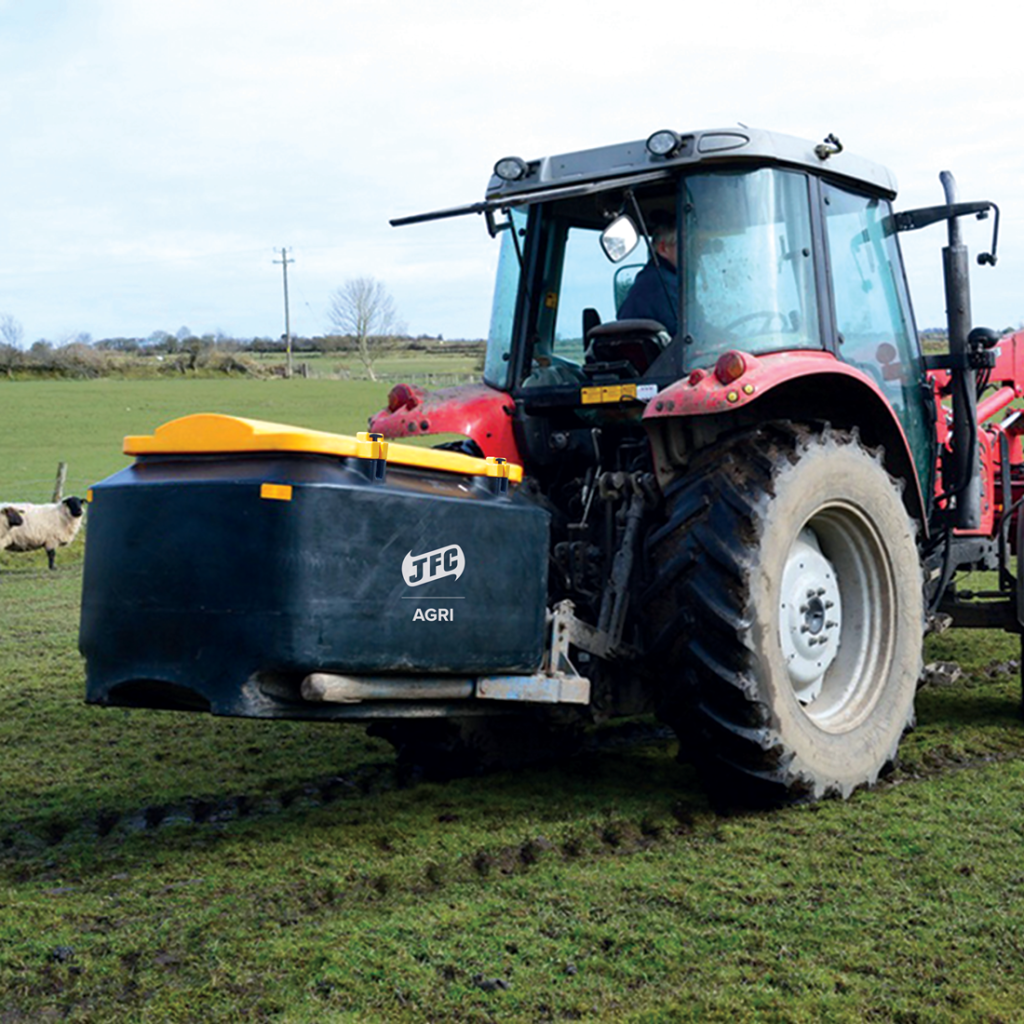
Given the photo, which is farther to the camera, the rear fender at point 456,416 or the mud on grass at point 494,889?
the rear fender at point 456,416

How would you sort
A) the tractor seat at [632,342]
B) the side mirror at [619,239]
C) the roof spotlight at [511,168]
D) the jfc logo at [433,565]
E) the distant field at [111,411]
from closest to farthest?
the jfc logo at [433,565]
the side mirror at [619,239]
the tractor seat at [632,342]
the roof spotlight at [511,168]
the distant field at [111,411]

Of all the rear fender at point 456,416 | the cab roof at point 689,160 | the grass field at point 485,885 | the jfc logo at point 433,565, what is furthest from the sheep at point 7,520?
the jfc logo at point 433,565

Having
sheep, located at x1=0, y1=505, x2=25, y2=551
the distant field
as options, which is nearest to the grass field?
sheep, located at x1=0, y1=505, x2=25, y2=551

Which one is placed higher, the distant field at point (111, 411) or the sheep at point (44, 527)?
the distant field at point (111, 411)

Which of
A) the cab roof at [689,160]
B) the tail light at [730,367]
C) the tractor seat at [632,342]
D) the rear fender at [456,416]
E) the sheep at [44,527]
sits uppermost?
the cab roof at [689,160]

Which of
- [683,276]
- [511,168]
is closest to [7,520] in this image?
[511,168]

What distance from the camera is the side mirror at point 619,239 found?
5.14 meters

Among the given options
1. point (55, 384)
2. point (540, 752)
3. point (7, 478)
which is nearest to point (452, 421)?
point (540, 752)

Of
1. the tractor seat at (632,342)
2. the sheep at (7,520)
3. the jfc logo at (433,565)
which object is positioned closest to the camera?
the jfc logo at (433,565)

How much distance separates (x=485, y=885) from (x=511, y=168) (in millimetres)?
2963

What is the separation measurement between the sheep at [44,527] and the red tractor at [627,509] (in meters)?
11.6

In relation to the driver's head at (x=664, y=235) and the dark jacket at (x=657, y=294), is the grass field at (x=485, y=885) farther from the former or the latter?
the driver's head at (x=664, y=235)

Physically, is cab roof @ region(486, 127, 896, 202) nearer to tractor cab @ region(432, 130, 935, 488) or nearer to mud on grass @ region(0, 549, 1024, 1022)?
tractor cab @ region(432, 130, 935, 488)

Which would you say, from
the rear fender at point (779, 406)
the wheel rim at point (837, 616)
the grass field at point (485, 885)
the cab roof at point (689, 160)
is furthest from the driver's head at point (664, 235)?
the grass field at point (485, 885)
